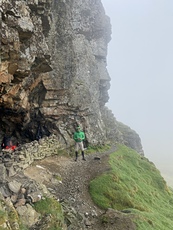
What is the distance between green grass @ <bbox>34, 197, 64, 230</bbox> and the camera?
1291 centimetres

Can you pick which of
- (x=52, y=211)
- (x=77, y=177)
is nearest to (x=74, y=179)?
(x=77, y=177)

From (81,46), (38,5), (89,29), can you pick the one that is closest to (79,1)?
(89,29)

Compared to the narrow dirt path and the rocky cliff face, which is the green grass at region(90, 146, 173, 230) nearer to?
the narrow dirt path

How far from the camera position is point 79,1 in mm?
51656

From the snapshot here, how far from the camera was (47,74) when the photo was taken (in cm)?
3253

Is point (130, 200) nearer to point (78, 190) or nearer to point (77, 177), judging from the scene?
point (78, 190)

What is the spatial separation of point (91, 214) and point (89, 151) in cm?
1884

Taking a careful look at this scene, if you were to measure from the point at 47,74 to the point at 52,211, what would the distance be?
2188 cm

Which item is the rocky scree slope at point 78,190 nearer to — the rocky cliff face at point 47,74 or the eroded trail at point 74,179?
the eroded trail at point 74,179

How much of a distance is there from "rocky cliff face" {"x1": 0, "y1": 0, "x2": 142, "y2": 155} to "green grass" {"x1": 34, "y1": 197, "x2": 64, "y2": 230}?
33.1ft

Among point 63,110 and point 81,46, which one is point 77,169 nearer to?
point 63,110

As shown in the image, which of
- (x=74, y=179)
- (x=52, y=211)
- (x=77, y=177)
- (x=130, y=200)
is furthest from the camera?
Answer: (x=77, y=177)

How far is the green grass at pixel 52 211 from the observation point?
42.3 feet

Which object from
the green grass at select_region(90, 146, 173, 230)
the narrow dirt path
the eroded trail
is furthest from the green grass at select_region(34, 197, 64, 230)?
the green grass at select_region(90, 146, 173, 230)
